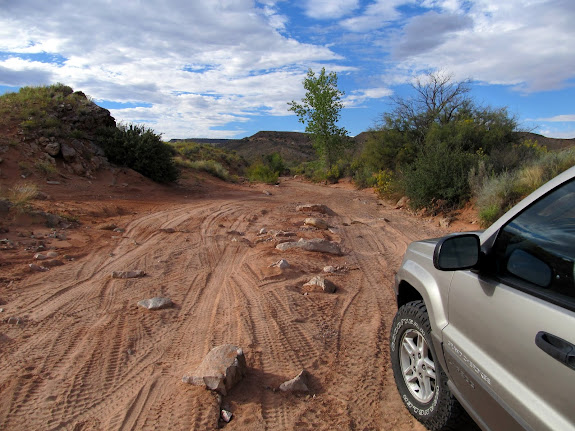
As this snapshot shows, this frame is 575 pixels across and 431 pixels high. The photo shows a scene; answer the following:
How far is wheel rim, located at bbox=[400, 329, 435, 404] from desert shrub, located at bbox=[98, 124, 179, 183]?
18248mm

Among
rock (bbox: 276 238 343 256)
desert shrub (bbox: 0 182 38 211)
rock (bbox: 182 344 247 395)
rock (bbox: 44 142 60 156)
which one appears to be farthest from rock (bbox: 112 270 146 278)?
rock (bbox: 44 142 60 156)

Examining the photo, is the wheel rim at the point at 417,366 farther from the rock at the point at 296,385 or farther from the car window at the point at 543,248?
the car window at the point at 543,248

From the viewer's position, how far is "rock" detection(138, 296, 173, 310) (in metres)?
5.05

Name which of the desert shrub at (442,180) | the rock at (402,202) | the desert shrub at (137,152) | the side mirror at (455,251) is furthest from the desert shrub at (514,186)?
the desert shrub at (137,152)

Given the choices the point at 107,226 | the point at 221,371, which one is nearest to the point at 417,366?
the point at 221,371

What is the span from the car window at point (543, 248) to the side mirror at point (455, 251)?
13 cm

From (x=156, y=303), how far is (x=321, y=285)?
7.30 ft

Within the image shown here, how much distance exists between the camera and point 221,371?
3365 mm

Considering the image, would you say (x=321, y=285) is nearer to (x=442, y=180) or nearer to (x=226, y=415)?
(x=226, y=415)

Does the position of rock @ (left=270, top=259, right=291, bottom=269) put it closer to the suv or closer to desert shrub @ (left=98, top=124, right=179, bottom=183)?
the suv

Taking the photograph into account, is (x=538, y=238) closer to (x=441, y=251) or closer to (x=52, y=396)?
(x=441, y=251)

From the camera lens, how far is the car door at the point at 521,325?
1586 mm

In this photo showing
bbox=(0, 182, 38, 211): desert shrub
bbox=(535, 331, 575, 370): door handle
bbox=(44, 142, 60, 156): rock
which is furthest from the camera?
bbox=(44, 142, 60, 156): rock

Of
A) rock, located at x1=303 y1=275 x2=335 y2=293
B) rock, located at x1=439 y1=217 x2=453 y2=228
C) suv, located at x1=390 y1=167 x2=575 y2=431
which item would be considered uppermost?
suv, located at x1=390 y1=167 x2=575 y2=431
